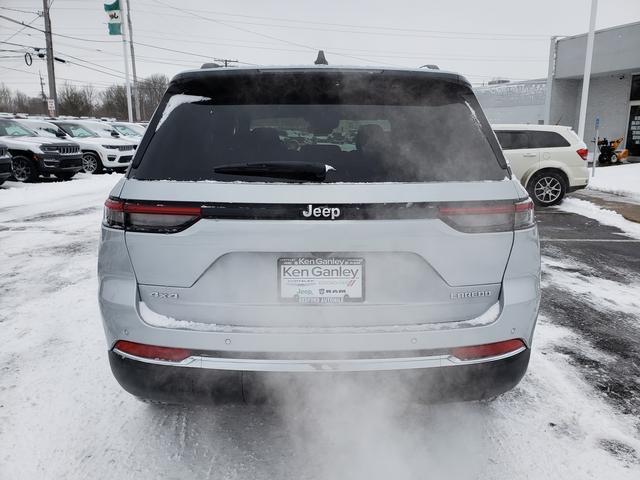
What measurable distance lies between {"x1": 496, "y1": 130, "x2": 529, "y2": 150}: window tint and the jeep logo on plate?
1004 cm

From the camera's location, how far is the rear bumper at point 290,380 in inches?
77.4

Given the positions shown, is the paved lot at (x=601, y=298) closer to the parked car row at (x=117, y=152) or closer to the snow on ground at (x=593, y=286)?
the snow on ground at (x=593, y=286)

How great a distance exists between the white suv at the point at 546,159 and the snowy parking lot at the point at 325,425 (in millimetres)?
7447

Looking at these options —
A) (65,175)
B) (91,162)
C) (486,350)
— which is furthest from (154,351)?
(91,162)

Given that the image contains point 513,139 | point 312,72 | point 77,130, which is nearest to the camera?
point 312,72

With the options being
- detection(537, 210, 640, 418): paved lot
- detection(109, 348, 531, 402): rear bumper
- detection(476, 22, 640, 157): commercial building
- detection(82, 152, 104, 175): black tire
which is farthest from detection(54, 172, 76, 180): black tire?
detection(476, 22, 640, 157): commercial building

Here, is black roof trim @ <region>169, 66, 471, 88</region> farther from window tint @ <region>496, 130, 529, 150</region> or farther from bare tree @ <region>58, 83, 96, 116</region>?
bare tree @ <region>58, 83, 96, 116</region>

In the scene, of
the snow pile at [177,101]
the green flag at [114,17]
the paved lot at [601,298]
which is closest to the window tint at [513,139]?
the paved lot at [601,298]

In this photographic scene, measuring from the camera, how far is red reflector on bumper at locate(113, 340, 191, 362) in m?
1.99

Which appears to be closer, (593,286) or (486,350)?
(486,350)

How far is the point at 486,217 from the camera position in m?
2.00

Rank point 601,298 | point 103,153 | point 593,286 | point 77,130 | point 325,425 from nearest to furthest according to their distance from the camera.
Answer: point 325,425, point 601,298, point 593,286, point 103,153, point 77,130

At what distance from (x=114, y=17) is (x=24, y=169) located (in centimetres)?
1714

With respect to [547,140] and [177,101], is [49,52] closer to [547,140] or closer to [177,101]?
[547,140]
